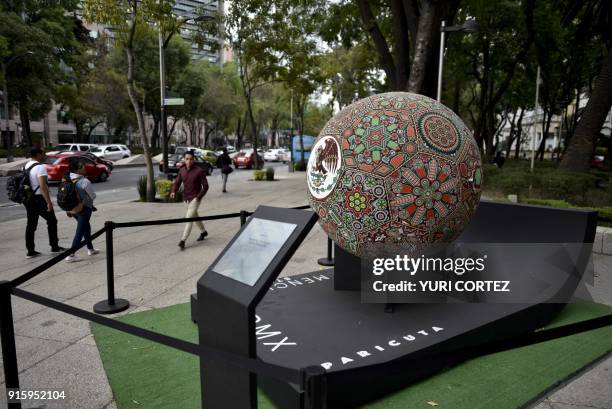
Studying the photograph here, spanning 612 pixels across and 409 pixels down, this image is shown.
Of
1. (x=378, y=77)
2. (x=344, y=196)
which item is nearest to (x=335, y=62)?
(x=378, y=77)

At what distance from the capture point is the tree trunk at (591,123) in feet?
39.1

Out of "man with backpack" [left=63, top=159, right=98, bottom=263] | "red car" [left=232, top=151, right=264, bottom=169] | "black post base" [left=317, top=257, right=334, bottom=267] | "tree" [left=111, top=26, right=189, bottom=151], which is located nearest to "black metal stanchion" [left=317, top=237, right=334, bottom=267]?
"black post base" [left=317, top=257, right=334, bottom=267]

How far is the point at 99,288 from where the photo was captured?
604 centimetres

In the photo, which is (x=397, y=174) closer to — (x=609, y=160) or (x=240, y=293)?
(x=240, y=293)

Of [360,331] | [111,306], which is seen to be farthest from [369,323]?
[111,306]

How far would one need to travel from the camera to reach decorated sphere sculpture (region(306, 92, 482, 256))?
357 cm

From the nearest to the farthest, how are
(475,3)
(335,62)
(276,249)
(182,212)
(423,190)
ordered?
(276,249)
(423,190)
(182,212)
(475,3)
(335,62)

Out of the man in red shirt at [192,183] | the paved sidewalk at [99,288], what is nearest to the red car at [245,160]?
the paved sidewalk at [99,288]

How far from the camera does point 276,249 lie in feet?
8.23

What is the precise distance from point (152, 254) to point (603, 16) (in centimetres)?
1551

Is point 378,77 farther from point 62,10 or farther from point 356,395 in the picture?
point 356,395

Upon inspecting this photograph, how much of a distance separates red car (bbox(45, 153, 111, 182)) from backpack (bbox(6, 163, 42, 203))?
1012 cm
